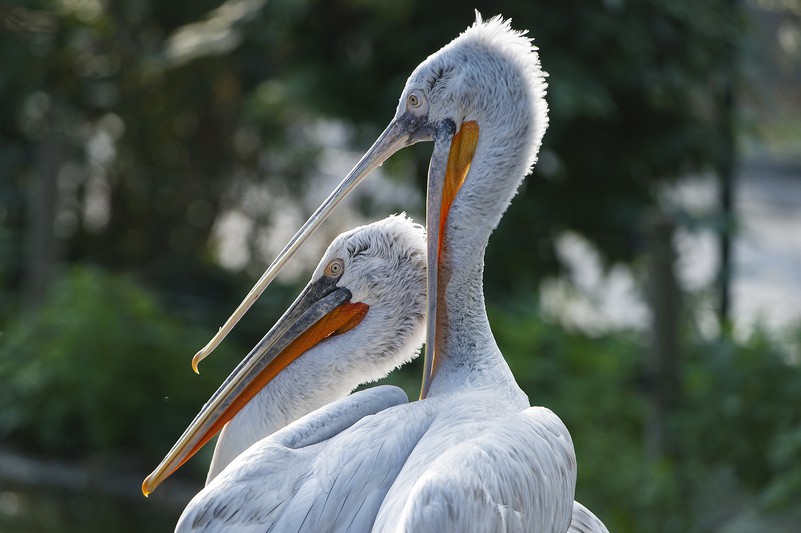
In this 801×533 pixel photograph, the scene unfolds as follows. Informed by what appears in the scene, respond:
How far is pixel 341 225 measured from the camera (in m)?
6.19

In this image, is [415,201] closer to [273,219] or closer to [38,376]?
[273,219]

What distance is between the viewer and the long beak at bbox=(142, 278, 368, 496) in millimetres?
2676

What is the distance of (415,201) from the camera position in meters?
5.80

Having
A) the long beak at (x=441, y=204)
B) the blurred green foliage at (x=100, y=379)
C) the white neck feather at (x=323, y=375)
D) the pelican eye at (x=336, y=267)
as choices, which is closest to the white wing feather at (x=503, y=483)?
the long beak at (x=441, y=204)

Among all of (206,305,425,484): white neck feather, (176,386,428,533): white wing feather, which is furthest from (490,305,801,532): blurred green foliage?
(176,386,428,533): white wing feather

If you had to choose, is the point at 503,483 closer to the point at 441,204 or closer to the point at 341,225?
the point at 441,204

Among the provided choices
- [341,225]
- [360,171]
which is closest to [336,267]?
[360,171]

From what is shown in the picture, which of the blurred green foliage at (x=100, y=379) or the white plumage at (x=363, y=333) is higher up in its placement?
the white plumage at (x=363, y=333)

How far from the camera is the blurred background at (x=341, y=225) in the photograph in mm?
4871

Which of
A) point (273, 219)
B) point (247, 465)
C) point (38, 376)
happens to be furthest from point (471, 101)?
point (273, 219)

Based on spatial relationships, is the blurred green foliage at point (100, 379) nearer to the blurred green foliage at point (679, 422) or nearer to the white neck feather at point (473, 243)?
the blurred green foliage at point (679, 422)

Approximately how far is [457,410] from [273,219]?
4379 millimetres

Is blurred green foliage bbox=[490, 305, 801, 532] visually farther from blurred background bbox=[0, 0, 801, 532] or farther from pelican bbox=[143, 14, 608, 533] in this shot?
pelican bbox=[143, 14, 608, 533]

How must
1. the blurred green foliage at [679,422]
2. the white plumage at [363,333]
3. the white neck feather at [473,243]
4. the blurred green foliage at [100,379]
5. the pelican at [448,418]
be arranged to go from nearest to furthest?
the pelican at [448,418], the white neck feather at [473,243], the white plumage at [363,333], the blurred green foliage at [679,422], the blurred green foliage at [100,379]
